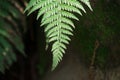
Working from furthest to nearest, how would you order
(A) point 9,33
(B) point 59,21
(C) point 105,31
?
(A) point 9,33
(C) point 105,31
(B) point 59,21

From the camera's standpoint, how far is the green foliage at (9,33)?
6.73ft

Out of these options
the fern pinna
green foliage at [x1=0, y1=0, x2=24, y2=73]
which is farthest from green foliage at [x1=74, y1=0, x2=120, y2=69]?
green foliage at [x1=0, y1=0, x2=24, y2=73]

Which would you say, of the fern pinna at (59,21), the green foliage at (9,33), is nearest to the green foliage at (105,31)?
the fern pinna at (59,21)

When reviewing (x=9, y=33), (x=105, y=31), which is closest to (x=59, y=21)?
(x=105, y=31)

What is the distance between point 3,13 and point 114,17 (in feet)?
3.27

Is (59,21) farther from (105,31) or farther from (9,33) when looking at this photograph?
(9,33)

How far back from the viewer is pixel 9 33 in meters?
2.16

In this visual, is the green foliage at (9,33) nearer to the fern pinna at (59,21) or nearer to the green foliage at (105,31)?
the green foliage at (105,31)

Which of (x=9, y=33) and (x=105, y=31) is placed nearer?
(x=105, y=31)

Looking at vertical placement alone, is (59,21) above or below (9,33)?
below

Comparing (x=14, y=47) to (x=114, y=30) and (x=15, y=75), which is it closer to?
(x=15, y=75)

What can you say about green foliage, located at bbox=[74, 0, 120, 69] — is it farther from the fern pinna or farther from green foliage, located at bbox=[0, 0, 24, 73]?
green foliage, located at bbox=[0, 0, 24, 73]

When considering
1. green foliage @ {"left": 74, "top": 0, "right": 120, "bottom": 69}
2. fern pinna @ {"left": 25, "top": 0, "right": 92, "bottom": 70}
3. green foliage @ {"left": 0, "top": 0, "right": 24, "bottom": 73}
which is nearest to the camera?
fern pinna @ {"left": 25, "top": 0, "right": 92, "bottom": 70}

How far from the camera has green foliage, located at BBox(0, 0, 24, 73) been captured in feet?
6.73
